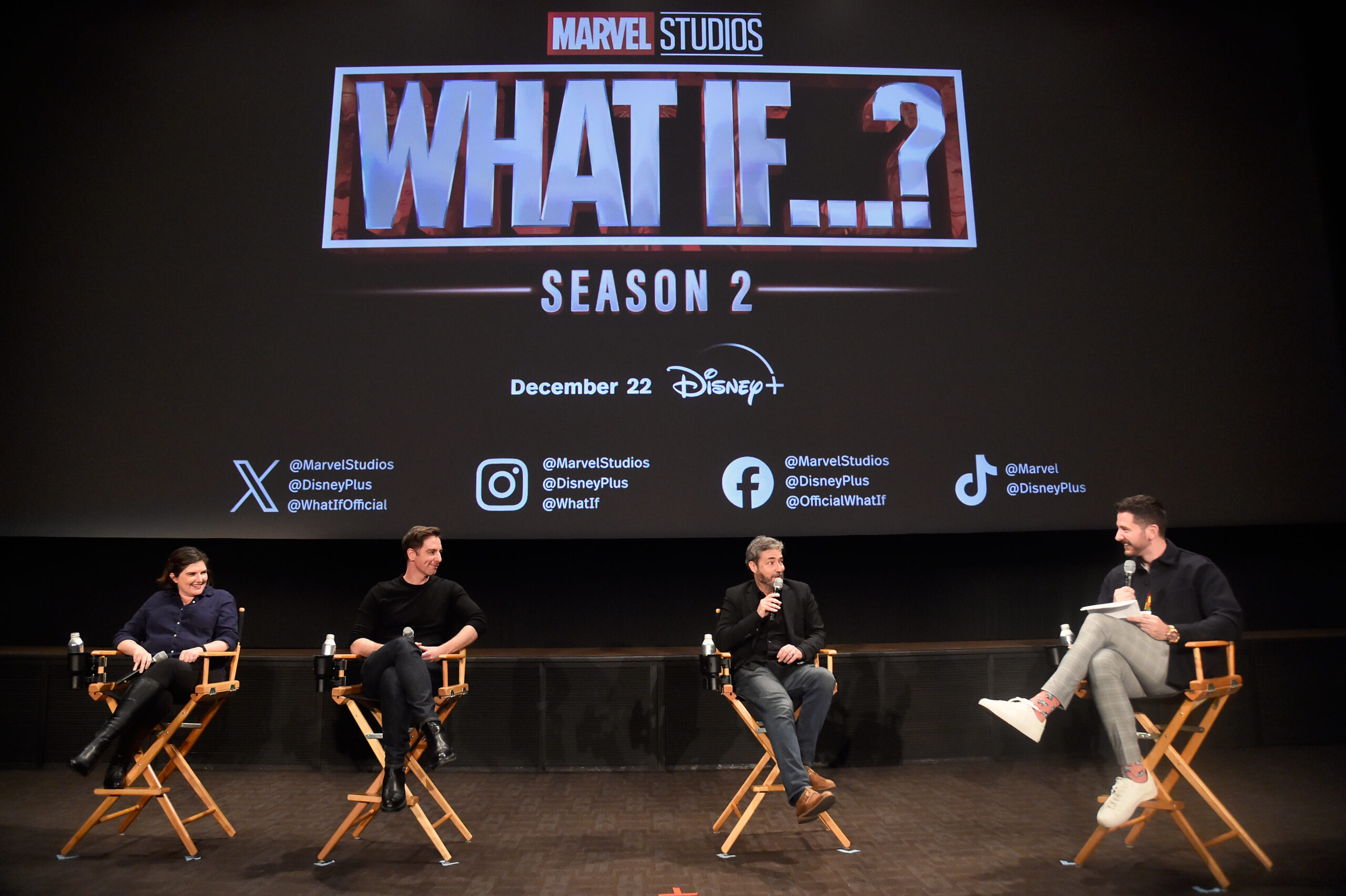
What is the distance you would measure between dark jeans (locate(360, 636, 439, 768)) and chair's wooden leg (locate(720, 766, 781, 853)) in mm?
1045

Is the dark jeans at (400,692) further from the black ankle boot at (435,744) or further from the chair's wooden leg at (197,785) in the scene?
the chair's wooden leg at (197,785)

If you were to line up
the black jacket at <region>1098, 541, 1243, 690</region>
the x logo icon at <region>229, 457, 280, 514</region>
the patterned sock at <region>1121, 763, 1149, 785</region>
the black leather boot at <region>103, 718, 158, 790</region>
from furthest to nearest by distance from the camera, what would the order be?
the x logo icon at <region>229, 457, 280, 514</region>, the black leather boot at <region>103, 718, 158, 790</region>, the black jacket at <region>1098, 541, 1243, 690</region>, the patterned sock at <region>1121, 763, 1149, 785</region>

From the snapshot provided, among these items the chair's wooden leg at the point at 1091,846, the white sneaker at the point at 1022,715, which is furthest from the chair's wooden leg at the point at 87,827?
the chair's wooden leg at the point at 1091,846

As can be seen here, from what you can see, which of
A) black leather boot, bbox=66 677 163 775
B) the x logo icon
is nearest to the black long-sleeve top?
black leather boot, bbox=66 677 163 775

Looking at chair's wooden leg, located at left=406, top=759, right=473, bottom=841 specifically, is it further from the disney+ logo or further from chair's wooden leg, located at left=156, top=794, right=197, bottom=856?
the disney+ logo

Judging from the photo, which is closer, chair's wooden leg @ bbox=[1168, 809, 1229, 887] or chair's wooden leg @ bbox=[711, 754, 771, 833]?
chair's wooden leg @ bbox=[1168, 809, 1229, 887]

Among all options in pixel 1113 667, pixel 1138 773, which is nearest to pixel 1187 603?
pixel 1113 667

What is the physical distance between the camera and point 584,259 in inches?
166

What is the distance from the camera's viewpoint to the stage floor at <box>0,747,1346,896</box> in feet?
7.82

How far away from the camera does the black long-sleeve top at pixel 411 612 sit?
306 cm

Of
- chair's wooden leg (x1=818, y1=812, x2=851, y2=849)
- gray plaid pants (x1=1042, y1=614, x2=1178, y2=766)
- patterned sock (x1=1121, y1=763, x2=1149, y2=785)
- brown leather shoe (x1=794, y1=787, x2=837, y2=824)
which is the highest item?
gray plaid pants (x1=1042, y1=614, x2=1178, y2=766)

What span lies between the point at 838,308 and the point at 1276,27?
3.10 m

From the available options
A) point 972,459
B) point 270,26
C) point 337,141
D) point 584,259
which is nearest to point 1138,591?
point 972,459

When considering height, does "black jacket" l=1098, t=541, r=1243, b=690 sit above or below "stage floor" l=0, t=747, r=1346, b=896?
above
